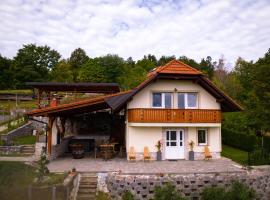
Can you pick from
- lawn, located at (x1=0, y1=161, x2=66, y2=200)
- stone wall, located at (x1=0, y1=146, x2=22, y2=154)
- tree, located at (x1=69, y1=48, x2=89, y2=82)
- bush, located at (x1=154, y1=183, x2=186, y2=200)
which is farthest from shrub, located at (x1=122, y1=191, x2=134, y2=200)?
tree, located at (x1=69, y1=48, x2=89, y2=82)

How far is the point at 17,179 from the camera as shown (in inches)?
609

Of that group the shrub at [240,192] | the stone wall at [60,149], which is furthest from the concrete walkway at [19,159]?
the shrub at [240,192]

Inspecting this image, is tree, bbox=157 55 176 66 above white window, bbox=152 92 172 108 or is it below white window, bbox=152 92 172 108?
above

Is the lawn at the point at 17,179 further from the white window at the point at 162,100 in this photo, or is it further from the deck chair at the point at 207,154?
the deck chair at the point at 207,154

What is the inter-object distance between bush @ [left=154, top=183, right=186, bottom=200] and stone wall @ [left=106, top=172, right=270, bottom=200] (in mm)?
845

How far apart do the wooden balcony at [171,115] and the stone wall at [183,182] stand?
6033 millimetres

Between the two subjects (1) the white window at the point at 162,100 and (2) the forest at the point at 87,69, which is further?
(2) the forest at the point at 87,69

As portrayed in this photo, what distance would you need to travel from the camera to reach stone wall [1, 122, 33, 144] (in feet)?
85.7

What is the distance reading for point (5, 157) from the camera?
70.1ft

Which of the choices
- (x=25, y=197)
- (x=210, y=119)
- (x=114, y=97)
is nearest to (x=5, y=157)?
(x=114, y=97)

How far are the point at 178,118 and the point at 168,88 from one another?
2.20m

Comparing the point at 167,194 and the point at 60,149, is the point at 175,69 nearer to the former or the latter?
the point at 60,149

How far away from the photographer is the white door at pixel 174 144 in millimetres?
21359

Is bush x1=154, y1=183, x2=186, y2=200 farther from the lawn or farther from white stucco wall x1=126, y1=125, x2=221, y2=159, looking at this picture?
white stucco wall x1=126, y1=125, x2=221, y2=159
